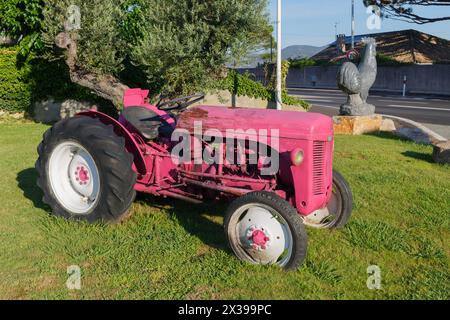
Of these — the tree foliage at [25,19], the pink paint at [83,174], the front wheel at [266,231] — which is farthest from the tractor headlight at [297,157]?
the tree foliage at [25,19]

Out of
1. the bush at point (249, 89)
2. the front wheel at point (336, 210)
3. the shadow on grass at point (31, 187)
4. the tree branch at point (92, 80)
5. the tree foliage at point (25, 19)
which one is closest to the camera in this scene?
the front wheel at point (336, 210)

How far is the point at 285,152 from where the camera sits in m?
3.51

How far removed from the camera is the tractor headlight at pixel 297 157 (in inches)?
129

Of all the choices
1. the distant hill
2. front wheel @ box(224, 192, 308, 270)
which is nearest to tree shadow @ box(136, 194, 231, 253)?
front wheel @ box(224, 192, 308, 270)

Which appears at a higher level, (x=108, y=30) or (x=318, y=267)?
(x=108, y=30)

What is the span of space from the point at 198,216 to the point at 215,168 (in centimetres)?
75

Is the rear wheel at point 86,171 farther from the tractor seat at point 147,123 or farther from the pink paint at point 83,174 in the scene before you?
the tractor seat at point 147,123

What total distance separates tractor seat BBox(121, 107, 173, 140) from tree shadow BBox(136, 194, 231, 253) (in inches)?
32.0

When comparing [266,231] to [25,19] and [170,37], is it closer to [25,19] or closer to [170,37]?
[170,37]

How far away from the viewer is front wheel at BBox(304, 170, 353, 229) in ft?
13.2

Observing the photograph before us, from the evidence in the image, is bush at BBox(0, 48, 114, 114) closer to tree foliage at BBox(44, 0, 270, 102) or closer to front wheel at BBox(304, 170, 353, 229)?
tree foliage at BBox(44, 0, 270, 102)
